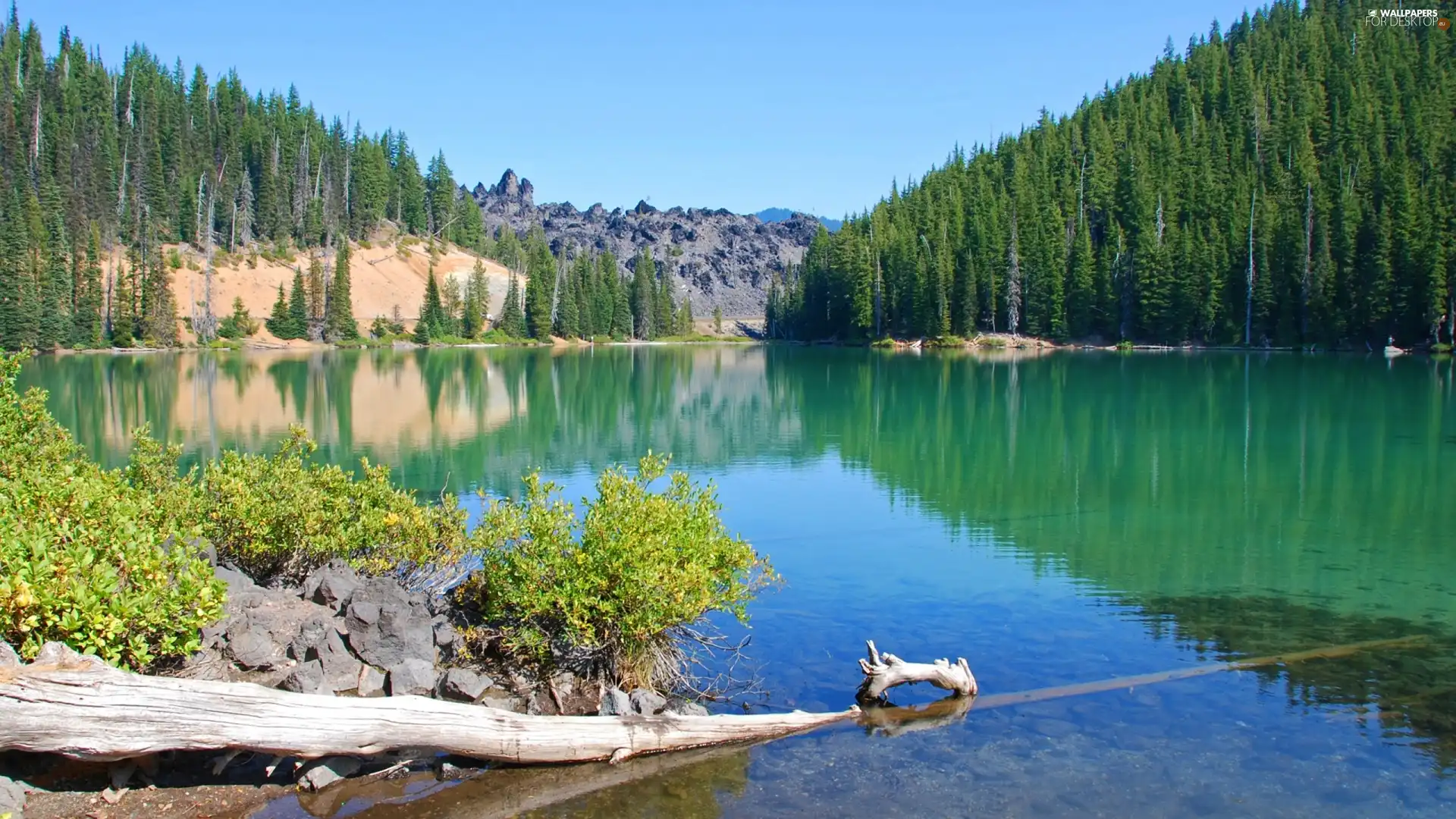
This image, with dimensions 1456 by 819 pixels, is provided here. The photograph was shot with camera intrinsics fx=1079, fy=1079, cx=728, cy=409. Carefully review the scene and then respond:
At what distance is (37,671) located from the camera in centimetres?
815

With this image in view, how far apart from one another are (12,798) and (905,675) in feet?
26.7

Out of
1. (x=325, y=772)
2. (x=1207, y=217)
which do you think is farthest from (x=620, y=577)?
(x=1207, y=217)

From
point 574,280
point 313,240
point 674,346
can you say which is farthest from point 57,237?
point 674,346

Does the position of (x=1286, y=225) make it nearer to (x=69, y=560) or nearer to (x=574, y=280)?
(x=574, y=280)

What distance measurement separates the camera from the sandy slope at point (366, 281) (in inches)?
4552

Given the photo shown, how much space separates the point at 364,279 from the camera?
13575 cm

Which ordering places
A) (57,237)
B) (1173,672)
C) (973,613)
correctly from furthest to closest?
(57,237) < (973,613) < (1173,672)

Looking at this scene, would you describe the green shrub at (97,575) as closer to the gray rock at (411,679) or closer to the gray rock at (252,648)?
the gray rock at (252,648)

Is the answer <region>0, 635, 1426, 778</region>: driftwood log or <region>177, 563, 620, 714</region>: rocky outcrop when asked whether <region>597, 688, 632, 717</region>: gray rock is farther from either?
<region>0, 635, 1426, 778</region>: driftwood log

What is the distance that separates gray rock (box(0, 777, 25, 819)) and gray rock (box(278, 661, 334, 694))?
7.48ft

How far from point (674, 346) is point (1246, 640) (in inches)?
5379

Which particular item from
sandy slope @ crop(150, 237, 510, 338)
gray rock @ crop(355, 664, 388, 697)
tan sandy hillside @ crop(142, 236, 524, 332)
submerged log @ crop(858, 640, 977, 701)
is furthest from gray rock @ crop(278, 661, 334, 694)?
sandy slope @ crop(150, 237, 510, 338)

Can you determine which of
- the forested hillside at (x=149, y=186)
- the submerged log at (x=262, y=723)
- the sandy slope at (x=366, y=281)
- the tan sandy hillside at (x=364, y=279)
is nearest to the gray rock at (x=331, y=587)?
the submerged log at (x=262, y=723)

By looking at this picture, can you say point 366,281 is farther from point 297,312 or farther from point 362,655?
point 362,655
